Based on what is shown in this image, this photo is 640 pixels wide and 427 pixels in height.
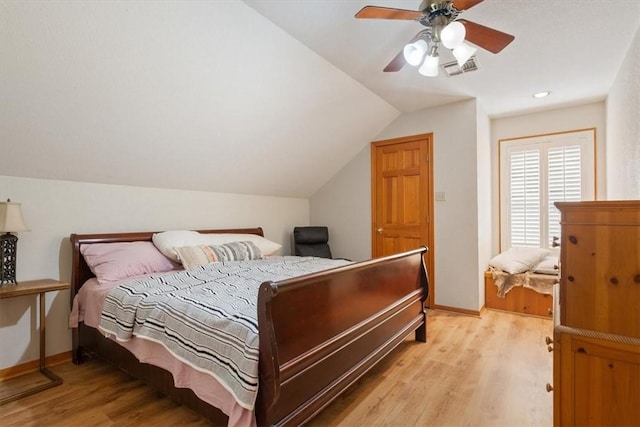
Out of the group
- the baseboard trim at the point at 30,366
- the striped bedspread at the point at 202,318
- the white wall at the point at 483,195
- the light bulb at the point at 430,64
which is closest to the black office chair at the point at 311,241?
the striped bedspread at the point at 202,318

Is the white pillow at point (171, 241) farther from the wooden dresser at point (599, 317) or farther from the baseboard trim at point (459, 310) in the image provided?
the baseboard trim at point (459, 310)

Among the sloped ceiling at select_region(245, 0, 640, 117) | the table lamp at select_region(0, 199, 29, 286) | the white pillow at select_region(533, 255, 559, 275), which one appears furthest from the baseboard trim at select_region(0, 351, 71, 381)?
the white pillow at select_region(533, 255, 559, 275)

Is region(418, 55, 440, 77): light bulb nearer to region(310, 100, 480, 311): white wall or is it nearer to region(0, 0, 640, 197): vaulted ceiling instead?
region(0, 0, 640, 197): vaulted ceiling

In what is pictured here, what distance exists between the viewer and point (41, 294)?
2252 millimetres

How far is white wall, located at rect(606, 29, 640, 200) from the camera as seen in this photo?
2.29m

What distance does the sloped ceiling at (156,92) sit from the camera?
186 centimetres

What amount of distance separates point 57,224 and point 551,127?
17.6 feet

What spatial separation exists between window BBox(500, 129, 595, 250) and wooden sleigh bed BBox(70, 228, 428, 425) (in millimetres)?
2384

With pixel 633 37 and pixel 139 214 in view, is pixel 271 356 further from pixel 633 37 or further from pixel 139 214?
pixel 633 37

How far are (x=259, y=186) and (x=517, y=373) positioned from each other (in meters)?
3.26

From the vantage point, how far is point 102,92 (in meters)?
2.18

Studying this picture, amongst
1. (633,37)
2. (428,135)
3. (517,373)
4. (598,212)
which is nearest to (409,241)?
(428,135)

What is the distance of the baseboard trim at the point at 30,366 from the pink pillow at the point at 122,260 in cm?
75

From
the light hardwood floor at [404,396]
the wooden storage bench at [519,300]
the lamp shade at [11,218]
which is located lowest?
the light hardwood floor at [404,396]
